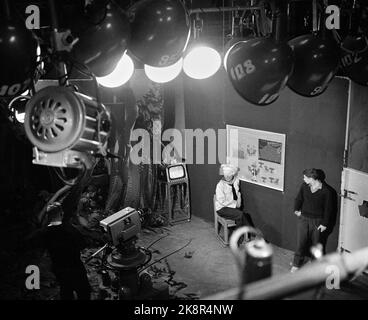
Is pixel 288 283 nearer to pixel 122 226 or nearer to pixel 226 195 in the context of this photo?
pixel 122 226

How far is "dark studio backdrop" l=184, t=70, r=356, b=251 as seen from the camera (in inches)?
266

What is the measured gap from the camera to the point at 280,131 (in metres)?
7.46

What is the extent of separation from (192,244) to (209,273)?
1199 millimetres

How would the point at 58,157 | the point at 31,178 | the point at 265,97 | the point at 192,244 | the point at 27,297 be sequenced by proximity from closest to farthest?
1. the point at 58,157
2. the point at 265,97
3. the point at 27,297
4. the point at 192,244
5. the point at 31,178

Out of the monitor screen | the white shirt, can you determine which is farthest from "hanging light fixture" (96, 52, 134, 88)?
the monitor screen

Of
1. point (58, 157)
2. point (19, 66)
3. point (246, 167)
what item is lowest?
point (246, 167)

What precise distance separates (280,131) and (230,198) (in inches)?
64.6

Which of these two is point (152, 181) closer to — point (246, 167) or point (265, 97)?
point (246, 167)

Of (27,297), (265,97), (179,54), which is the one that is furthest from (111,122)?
(27,297)

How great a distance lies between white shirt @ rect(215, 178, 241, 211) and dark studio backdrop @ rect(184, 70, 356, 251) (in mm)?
310

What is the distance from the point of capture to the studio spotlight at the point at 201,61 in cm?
469

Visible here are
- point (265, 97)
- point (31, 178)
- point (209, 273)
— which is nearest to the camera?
point (265, 97)

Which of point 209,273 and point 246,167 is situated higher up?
point 246,167

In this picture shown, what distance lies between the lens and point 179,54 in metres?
3.68
